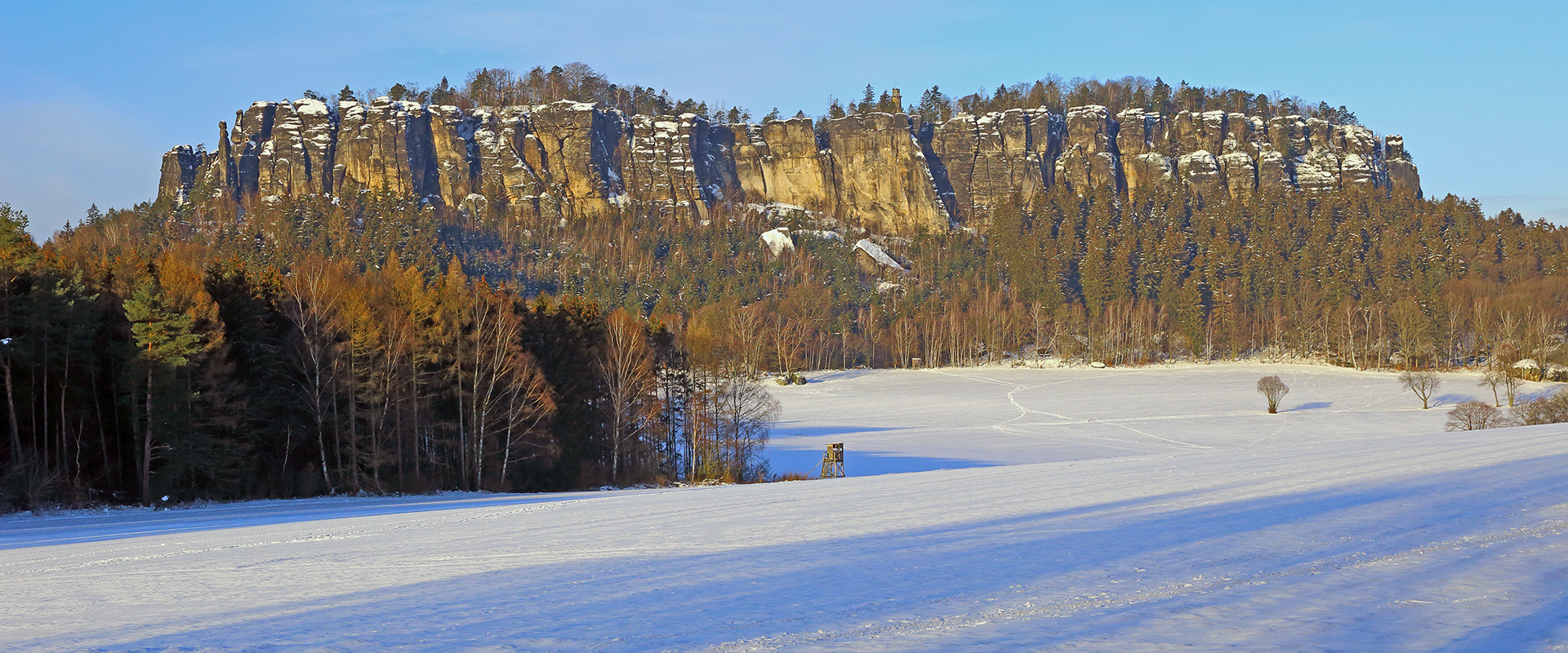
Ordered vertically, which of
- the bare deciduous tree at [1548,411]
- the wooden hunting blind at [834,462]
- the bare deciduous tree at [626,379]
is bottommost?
the wooden hunting blind at [834,462]

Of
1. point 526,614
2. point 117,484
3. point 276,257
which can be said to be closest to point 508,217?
point 276,257

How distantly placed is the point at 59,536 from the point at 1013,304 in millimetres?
136312

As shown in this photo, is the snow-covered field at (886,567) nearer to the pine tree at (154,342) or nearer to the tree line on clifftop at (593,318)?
the pine tree at (154,342)

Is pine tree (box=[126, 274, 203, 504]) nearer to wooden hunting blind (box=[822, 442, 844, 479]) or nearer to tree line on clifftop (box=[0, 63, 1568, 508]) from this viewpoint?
tree line on clifftop (box=[0, 63, 1568, 508])

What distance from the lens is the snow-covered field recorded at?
26.5ft

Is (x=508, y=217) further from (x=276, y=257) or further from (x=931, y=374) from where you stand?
(x=931, y=374)

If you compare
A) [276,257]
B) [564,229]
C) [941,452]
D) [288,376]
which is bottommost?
[941,452]

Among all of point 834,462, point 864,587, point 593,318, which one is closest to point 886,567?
point 864,587

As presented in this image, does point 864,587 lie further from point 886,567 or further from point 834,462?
point 834,462

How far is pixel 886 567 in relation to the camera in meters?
11.3

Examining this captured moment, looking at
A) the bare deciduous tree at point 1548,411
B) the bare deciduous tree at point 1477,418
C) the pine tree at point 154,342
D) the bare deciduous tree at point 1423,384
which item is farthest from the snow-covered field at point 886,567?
Answer: the bare deciduous tree at point 1423,384

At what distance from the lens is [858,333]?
139 metres

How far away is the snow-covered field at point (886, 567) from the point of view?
806 centimetres


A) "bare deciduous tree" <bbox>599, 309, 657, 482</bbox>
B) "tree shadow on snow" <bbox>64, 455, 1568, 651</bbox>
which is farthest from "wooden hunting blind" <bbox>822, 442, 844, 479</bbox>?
"tree shadow on snow" <bbox>64, 455, 1568, 651</bbox>
